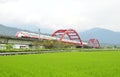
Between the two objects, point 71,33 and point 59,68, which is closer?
point 59,68

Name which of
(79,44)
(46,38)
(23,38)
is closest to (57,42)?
(46,38)

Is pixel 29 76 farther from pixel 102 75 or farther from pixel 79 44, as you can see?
pixel 79 44

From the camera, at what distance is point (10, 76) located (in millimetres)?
12773

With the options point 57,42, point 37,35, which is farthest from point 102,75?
point 57,42

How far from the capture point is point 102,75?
12.9 metres

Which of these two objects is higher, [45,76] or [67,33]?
[67,33]

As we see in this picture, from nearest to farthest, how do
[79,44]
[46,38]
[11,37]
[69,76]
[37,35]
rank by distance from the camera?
[69,76]
[11,37]
[37,35]
[46,38]
[79,44]

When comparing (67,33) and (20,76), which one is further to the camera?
(67,33)

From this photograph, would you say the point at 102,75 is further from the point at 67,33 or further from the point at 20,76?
the point at 67,33

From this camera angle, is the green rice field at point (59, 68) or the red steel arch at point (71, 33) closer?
the green rice field at point (59, 68)

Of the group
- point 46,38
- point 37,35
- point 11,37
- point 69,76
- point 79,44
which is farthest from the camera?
point 79,44

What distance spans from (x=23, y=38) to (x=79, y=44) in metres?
43.3

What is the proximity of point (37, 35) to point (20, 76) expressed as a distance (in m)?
72.8

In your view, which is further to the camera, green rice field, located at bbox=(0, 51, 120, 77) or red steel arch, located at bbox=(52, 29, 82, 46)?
red steel arch, located at bbox=(52, 29, 82, 46)
